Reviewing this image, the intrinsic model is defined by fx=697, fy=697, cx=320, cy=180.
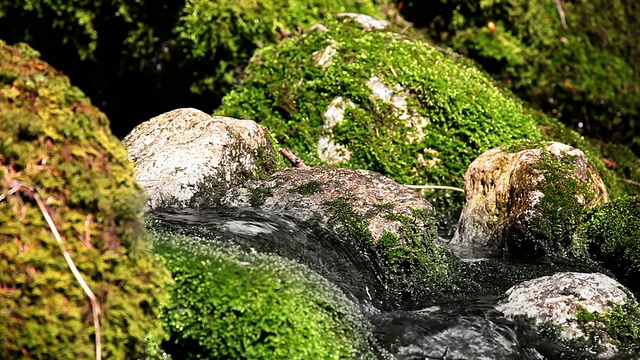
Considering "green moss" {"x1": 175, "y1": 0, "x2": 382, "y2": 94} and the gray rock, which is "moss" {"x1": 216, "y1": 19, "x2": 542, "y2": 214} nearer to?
"green moss" {"x1": 175, "y1": 0, "x2": 382, "y2": 94}

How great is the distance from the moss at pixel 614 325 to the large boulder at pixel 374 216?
770 mm

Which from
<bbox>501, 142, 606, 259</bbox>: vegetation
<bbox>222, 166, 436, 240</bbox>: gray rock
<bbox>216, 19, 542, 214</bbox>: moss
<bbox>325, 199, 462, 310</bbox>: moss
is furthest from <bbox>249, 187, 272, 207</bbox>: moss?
<bbox>501, 142, 606, 259</bbox>: vegetation

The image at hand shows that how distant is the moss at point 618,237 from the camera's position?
12.9ft

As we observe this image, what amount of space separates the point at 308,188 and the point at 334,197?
0.17 metres

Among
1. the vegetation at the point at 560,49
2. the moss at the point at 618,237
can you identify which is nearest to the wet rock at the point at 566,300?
the moss at the point at 618,237

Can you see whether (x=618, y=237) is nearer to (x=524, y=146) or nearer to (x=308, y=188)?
(x=524, y=146)

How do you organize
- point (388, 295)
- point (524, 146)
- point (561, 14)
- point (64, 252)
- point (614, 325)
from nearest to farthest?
point (64, 252), point (614, 325), point (388, 295), point (524, 146), point (561, 14)

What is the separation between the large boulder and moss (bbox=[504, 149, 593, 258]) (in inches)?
20.8

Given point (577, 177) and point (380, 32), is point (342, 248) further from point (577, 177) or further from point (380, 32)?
point (380, 32)

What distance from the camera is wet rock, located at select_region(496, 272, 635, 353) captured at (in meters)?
3.00

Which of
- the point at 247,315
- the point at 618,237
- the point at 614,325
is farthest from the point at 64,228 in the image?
the point at 618,237

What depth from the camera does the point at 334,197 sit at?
3701 millimetres

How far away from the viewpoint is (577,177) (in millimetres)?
4320

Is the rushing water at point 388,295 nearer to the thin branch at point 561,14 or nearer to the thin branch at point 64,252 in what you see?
the thin branch at point 64,252
